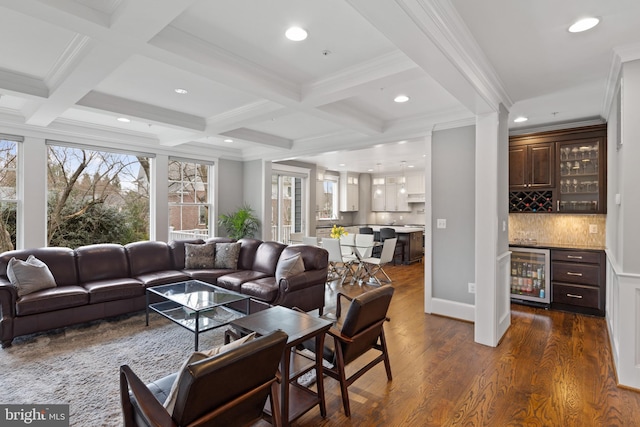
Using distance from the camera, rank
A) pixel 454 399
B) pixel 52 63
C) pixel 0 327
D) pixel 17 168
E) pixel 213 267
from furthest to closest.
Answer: pixel 213 267, pixel 17 168, pixel 0 327, pixel 52 63, pixel 454 399

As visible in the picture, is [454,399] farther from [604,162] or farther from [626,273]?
[604,162]

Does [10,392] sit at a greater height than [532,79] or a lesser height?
lesser

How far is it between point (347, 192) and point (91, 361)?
849 cm

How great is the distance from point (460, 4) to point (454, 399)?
2.68 m

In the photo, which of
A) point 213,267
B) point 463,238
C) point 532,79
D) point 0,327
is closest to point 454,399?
point 463,238

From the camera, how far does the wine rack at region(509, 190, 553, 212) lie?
189 inches

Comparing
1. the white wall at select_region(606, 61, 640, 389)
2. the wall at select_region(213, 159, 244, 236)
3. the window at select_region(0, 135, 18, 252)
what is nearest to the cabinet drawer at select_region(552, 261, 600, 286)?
the white wall at select_region(606, 61, 640, 389)

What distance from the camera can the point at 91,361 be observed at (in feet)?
9.76

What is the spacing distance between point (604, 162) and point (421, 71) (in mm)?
3391

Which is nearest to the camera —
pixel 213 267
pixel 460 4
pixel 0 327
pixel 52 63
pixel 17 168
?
pixel 460 4

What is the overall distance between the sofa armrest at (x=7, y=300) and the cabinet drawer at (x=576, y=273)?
20.9ft

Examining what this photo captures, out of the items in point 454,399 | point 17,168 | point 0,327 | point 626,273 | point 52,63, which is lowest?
point 454,399

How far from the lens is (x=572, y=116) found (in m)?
4.34

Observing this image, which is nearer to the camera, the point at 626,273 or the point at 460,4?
the point at 460,4
